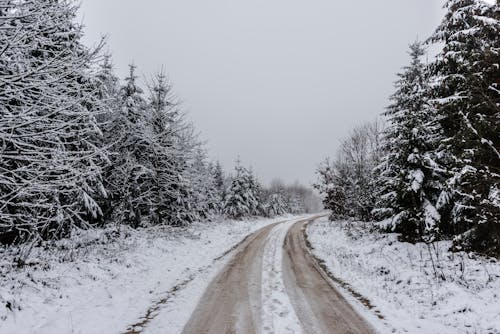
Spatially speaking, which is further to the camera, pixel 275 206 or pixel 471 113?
pixel 275 206

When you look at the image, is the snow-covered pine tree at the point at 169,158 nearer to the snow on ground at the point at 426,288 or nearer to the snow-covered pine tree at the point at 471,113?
the snow on ground at the point at 426,288

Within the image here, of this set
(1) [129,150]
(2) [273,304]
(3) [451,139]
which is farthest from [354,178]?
(2) [273,304]

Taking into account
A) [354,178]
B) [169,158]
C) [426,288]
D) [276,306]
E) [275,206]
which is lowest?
[426,288]

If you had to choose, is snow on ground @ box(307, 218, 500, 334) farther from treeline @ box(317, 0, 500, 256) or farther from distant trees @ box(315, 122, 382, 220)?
distant trees @ box(315, 122, 382, 220)

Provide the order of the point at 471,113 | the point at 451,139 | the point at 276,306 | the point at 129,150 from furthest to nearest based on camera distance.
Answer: the point at 129,150
the point at 451,139
the point at 471,113
the point at 276,306

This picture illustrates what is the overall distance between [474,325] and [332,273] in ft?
17.9

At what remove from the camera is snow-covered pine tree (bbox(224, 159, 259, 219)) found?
141 feet

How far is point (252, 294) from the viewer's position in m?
8.38

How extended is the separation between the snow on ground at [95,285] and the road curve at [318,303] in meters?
2.51

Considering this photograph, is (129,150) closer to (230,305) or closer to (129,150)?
(129,150)

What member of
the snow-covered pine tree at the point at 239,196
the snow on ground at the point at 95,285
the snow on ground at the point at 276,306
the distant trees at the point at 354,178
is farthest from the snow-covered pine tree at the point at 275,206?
the snow on ground at the point at 276,306

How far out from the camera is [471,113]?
1059 cm

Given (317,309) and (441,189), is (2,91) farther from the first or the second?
(441,189)

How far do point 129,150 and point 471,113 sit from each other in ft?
52.6
